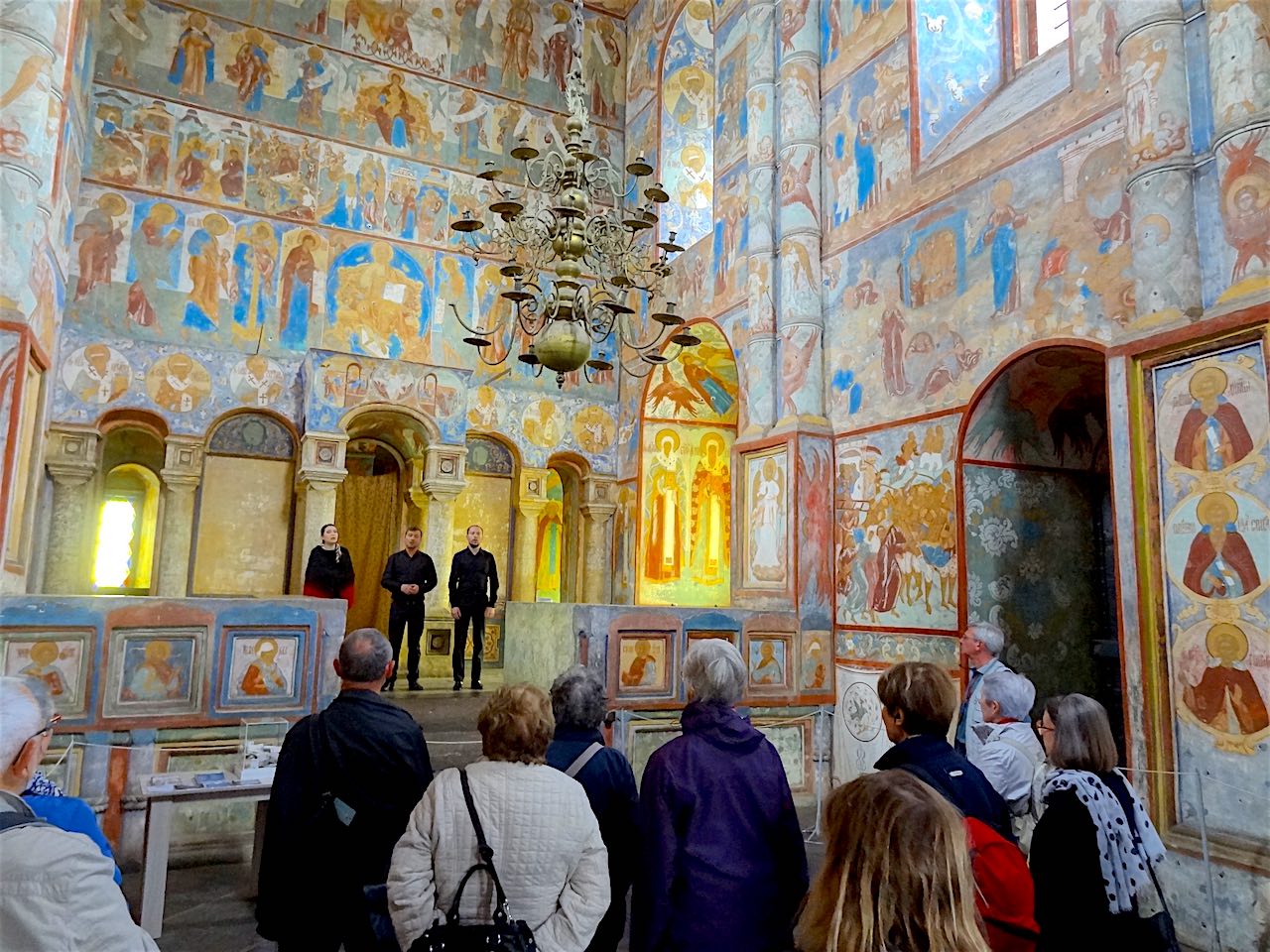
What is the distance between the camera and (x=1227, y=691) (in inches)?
196

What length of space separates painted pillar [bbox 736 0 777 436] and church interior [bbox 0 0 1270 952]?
0.05 meters

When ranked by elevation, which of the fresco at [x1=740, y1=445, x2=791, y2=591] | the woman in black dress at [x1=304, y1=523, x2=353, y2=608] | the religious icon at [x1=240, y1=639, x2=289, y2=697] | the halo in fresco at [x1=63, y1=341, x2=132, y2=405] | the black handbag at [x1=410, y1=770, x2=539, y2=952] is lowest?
the black handbag at [x1=410, y1=770, x2=539, y2=952]

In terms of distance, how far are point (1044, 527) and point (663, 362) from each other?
14.6 ft

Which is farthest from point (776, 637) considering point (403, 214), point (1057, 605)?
point (403, 214)

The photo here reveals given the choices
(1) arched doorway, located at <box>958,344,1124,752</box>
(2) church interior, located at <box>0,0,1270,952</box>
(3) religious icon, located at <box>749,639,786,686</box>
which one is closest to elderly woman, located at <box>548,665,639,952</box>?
(2) church interior, located at <box>0,0,1270,952</box>

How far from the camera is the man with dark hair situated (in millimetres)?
2826

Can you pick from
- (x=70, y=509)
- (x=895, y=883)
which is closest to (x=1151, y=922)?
(x=895, y=883)

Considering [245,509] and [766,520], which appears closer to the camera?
[766,520]

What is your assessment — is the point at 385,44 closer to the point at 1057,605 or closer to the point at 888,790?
the point at 1057,605

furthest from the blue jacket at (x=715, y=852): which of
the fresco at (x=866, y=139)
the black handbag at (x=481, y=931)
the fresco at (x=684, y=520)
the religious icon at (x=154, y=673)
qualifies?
the fresco at (x=684, y=520)

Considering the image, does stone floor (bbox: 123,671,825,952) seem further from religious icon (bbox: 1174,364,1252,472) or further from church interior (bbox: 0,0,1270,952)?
religious icon (bbox: 1174,364,1252,472)

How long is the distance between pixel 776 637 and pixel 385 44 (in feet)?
34.4

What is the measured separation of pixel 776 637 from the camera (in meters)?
8.50

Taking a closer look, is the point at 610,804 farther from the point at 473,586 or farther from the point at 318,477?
the point at 318,477
